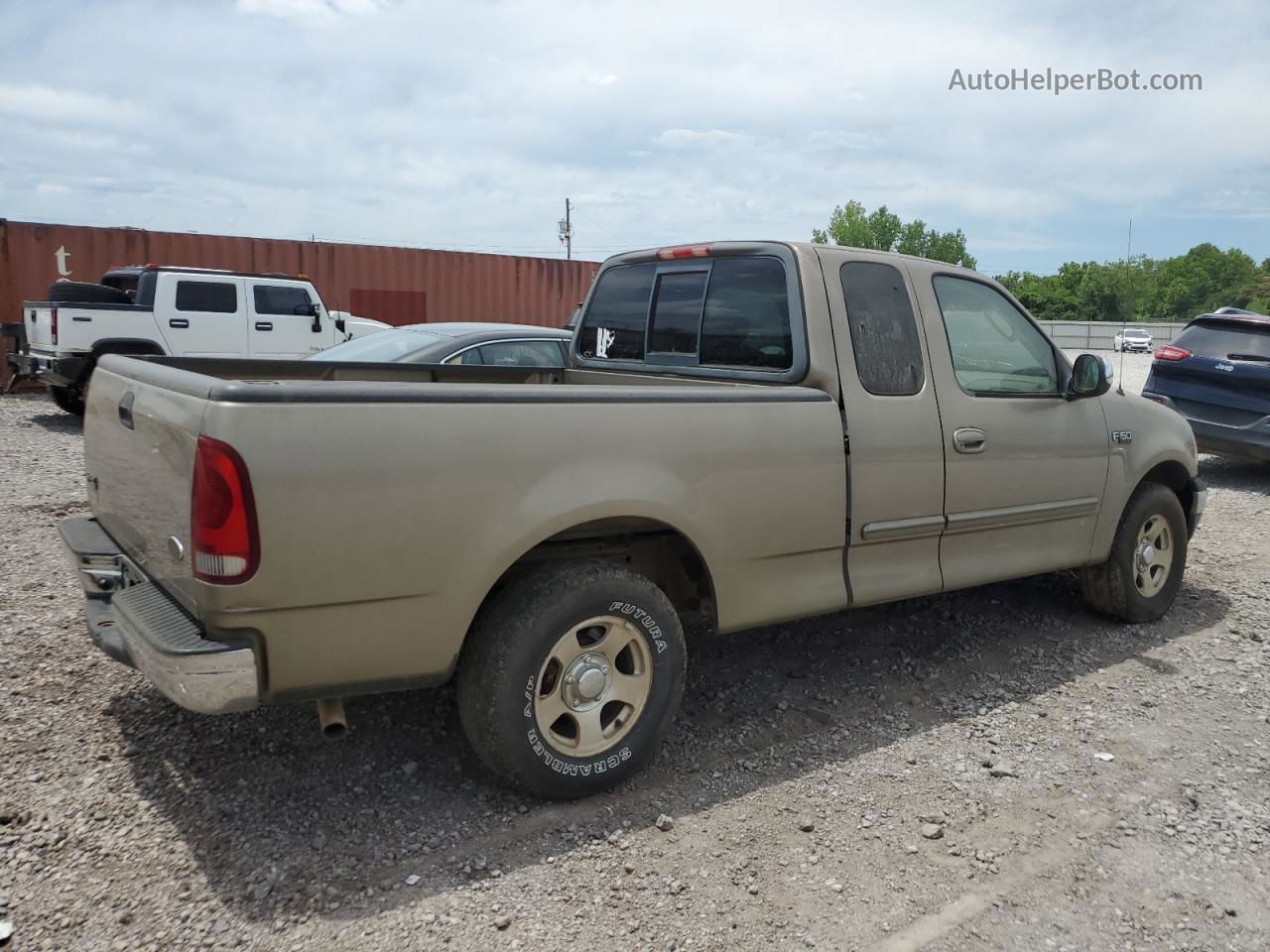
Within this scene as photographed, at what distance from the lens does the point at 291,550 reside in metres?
2.62

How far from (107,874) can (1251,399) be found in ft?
33.2

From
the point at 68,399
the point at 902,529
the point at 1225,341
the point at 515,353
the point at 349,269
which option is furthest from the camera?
the point at 349,269

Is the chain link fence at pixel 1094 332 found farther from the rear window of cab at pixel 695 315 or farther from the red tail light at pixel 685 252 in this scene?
the red tail light at pixel 685 252

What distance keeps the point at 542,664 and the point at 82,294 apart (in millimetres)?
12066

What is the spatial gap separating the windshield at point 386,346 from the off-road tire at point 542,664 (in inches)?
178

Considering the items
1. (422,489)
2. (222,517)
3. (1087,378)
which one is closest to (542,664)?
(422,489)

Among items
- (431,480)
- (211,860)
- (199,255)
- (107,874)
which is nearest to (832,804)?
(431,480)

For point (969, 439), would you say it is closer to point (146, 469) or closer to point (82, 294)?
point (146, 469)

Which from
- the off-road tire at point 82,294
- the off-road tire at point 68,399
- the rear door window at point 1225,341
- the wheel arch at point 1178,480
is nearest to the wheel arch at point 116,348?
the off-road tire at point 68,399

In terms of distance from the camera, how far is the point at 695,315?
4.37 m

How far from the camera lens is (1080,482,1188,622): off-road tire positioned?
505 centimetres

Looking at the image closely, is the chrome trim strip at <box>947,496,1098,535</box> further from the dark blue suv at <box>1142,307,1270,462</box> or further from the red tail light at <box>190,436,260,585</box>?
the dark blue suv at <box>1142,307,1270,462</box>

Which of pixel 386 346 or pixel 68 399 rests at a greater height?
pixel 386 346

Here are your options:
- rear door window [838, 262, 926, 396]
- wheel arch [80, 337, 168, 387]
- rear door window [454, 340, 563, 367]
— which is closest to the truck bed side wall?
rear door window [838, 262, 926, 396]
